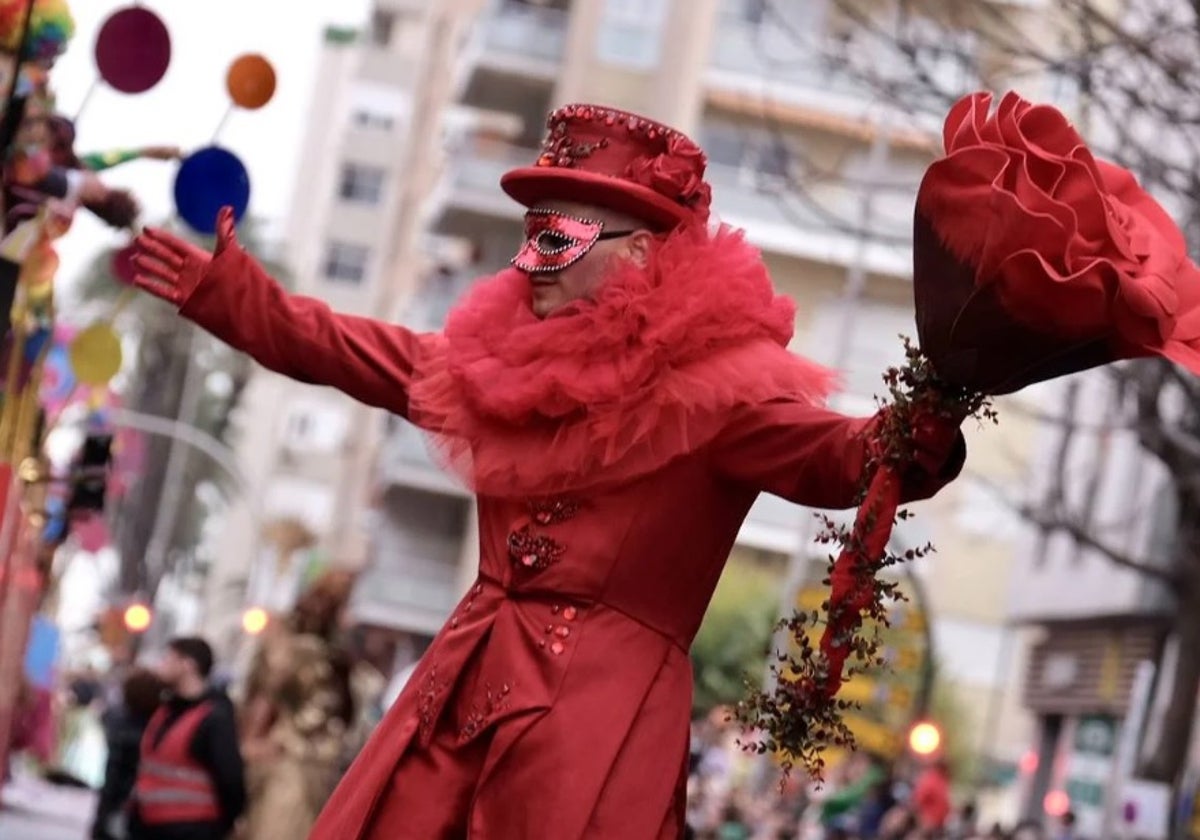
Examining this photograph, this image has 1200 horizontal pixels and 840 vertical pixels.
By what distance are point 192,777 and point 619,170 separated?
674cm

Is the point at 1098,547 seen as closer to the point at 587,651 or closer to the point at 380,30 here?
the point at 587,651

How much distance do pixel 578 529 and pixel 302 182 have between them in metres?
123

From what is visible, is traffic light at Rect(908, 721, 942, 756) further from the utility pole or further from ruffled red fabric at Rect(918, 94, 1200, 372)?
the utility pole

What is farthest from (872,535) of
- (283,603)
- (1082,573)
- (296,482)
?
(296,482)

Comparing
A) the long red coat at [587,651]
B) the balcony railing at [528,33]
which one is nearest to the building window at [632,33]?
the balcony railing at [528,33]

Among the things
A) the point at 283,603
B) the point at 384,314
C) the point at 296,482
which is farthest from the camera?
the point at 296,482

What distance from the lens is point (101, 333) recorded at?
10.2 m

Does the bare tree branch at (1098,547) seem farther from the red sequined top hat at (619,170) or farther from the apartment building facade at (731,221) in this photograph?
the red sequined top hat at (619,170)

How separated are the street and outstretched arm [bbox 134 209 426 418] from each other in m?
11.6

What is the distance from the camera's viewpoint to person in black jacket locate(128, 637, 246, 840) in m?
12.2

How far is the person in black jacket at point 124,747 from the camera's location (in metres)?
14.6

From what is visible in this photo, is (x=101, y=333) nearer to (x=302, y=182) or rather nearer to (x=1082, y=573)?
(x=1082, y=573)

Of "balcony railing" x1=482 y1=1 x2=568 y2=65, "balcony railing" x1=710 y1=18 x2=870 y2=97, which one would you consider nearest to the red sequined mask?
"balcony railing" x1=710 y1=18 x2=870 y2=97

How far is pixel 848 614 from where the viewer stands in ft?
17.7
